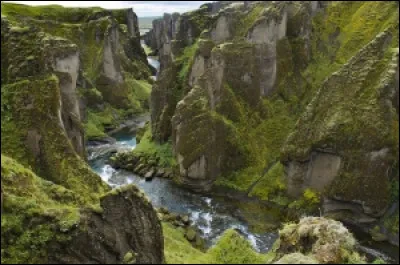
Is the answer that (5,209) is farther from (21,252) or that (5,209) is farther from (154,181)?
(154,181)

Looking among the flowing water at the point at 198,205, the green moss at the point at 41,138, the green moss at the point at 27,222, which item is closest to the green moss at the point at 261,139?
the flowing water at the point at 198,205

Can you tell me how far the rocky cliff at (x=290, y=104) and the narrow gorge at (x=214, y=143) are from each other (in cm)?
18

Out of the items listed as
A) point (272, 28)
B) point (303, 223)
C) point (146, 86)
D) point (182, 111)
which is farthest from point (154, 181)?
point (146, 86)

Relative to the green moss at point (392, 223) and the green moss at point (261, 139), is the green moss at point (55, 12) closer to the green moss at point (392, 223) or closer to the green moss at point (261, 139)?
the green moss at point (261, 139)

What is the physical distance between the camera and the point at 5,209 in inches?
775

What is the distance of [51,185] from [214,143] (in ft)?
113

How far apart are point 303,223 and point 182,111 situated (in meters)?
34.0

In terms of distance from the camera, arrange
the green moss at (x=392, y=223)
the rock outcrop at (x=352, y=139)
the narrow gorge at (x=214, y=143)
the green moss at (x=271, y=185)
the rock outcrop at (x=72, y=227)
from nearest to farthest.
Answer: the rock outcrop at (x=72, y=227) → the narrow gorge at (x=214, y=143) → the green moss at (x=392, y=223) → the rock outcrop at (x=352, y=139) → the green moss at (x=271, y=185)

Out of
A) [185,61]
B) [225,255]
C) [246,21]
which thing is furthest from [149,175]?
[225,255]

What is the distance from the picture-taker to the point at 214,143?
5697cm

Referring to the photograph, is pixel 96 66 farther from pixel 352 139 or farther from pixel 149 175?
pixel 352 139

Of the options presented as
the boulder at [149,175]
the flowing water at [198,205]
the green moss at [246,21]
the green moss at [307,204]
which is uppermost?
the green moss at [246,21]

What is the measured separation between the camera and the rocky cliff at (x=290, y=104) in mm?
46406

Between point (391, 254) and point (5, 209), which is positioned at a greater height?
point (5, 209)
